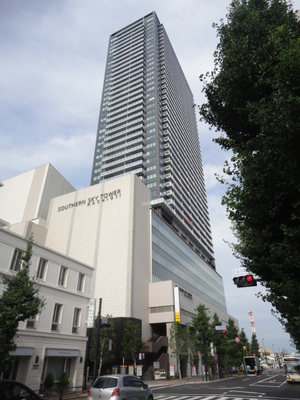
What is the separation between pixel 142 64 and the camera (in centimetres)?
10744

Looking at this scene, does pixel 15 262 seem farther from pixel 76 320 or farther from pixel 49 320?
pixel 76 320

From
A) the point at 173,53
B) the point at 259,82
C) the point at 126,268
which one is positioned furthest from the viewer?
the point at 173,53

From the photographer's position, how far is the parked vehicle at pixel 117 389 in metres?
9.63

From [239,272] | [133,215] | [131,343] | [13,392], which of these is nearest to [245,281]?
[239,272]

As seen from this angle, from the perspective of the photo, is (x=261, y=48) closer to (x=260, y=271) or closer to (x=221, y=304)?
(x=260, y=271)

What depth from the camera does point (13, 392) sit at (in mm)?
7453

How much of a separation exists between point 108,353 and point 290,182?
32.5 meters

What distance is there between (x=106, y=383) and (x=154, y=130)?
84.1 m

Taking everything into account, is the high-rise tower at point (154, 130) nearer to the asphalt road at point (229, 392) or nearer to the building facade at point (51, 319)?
the building facade at point (51, 319)

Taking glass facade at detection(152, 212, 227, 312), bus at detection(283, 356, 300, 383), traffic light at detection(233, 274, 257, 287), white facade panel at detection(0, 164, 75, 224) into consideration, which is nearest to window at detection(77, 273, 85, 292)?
traffic light at detection(233, 274, 257, 287)

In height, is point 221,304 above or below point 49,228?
below

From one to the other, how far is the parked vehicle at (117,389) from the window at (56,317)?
1254 centimetres

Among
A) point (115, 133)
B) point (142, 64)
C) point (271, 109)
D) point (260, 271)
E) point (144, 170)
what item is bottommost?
point (260, 271)

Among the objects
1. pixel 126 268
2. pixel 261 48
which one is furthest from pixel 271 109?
pixel 126 268
